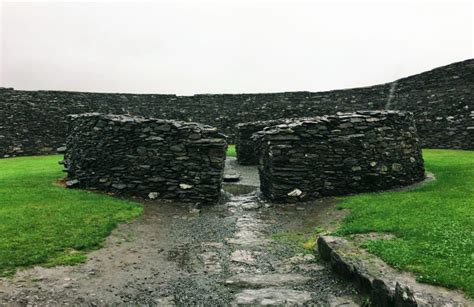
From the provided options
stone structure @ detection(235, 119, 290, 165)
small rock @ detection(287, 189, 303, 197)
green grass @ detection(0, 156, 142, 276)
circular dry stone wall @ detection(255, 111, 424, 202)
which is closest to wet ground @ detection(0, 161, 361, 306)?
green grass @ detection(0, 156, 142, 276)

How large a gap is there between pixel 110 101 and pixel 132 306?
92.9 feet

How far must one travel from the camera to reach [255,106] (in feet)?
106

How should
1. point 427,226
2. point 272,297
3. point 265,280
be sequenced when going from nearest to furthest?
point 272,297 < point 265,280 < point 427,226

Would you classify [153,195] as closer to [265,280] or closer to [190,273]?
[190,273]

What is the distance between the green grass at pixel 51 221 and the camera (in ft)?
21.8

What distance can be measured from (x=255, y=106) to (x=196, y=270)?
26.4 meters

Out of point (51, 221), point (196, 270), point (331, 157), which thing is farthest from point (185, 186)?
point (196, 270)

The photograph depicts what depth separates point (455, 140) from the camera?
70.8 feet

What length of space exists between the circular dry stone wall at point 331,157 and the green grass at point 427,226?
2.92 ft

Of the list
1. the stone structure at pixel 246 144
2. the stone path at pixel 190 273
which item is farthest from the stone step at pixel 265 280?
the stone structure at pixel 246 144

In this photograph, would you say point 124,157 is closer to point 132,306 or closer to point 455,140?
point 132,306

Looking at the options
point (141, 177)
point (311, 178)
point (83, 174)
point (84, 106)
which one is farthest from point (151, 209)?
point (84, 106)

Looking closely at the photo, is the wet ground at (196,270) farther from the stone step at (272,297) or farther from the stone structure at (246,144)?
the stone structure at (246,144)

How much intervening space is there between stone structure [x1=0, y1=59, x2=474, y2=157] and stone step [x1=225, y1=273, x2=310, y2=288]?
18811 millimetres
